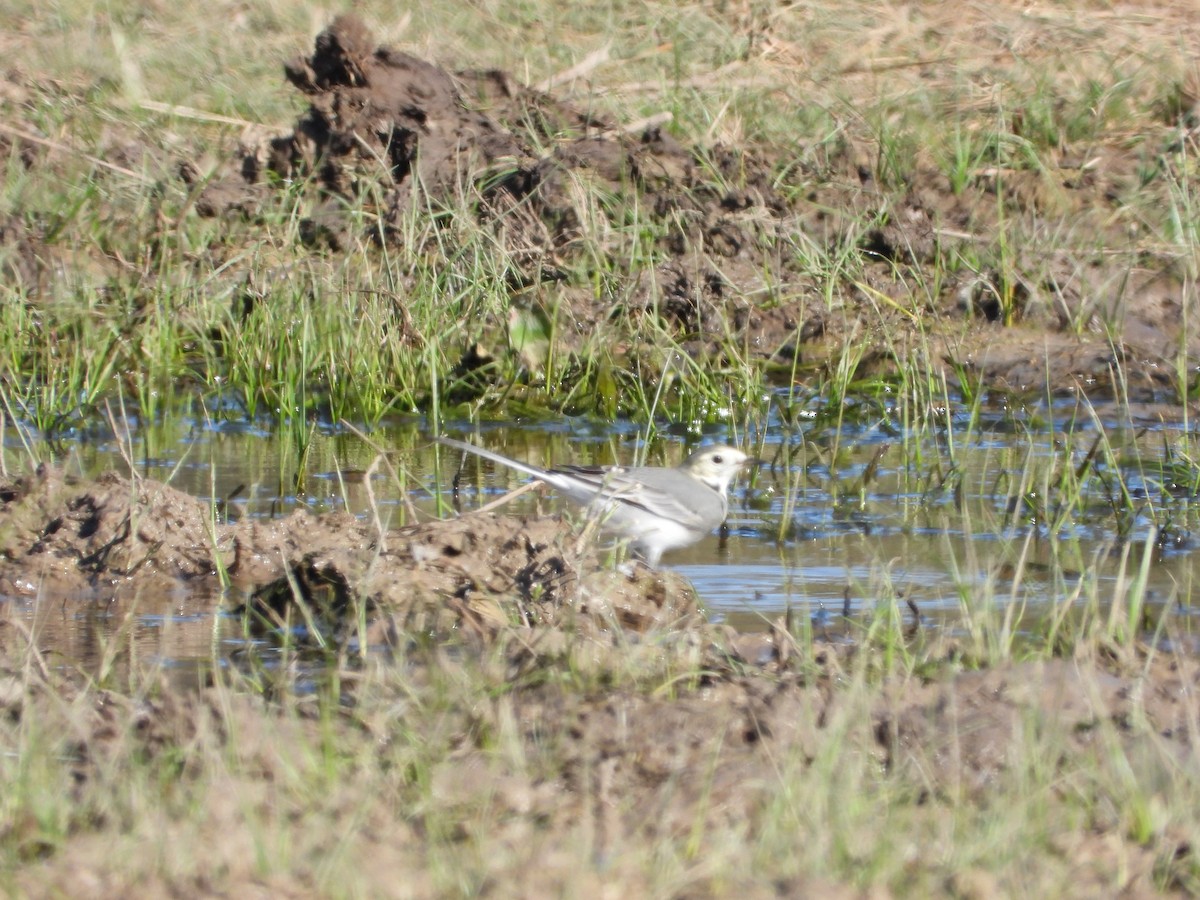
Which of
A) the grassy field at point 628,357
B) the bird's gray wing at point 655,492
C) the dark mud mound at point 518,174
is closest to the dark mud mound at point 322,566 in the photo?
the grassy field at point 628,357

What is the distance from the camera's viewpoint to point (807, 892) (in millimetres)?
3168

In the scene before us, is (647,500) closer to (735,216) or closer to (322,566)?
(322,566)

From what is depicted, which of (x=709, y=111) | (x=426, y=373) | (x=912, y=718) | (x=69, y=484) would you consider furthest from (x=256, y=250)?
(x=912, y=718)

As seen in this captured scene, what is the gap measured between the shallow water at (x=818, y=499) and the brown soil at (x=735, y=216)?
0.80m

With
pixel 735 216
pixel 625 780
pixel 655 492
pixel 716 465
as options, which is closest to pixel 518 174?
pixel 735 216

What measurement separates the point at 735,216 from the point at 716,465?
3.41 metres

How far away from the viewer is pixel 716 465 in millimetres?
7098

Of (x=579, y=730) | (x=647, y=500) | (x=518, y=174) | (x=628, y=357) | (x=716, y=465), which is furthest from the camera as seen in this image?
(x=518, y=174)

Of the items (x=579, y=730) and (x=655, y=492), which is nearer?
(x=579, y=730)

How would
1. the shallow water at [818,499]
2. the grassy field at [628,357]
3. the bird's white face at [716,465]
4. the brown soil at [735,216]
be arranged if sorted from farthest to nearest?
the brown soil at [735,216] → the bird's white face at [716,465] → the shallow water at [818,499] → the grassy field at [628,357]

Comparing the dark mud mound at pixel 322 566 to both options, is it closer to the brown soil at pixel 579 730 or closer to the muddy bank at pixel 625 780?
the brown soil at pixel 579 730

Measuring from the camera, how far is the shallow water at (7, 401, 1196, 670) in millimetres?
5652

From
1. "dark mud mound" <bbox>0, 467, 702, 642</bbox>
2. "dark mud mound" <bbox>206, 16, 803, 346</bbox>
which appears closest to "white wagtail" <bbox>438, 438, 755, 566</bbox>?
"dark mud mound" <bbox>0, 467, 702, 642</bbox>

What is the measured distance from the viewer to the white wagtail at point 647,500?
6.43m
